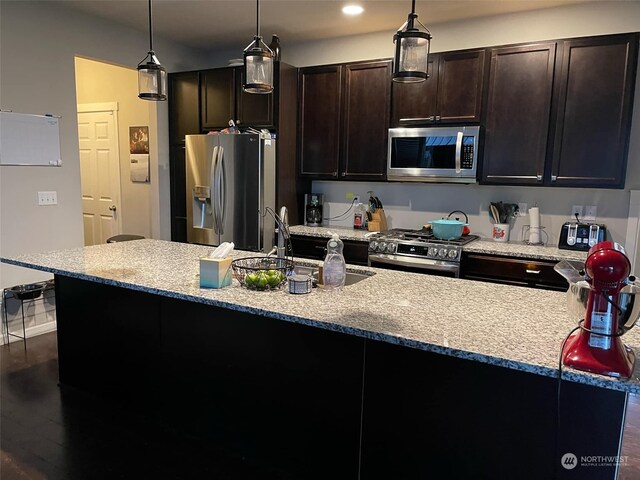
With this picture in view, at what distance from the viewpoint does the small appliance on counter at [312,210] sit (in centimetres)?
454

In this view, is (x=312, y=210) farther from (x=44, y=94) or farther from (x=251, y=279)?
(x=251, y=279)

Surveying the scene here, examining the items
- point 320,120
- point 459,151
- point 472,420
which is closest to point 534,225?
point 459,151

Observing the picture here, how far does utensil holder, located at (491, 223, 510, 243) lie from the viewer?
3.71 meters

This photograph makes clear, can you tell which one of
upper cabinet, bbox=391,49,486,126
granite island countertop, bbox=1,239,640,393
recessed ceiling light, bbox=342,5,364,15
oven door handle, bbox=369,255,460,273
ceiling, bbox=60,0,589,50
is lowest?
oven door handle, bbox=369,255,460,273

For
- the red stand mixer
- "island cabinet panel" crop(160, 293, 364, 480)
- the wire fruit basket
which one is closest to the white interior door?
"island cabinet panel" crop(160, 293, 364, 480)

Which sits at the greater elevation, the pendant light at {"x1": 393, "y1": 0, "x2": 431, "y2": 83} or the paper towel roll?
the pendant light at {"x1": 393, "y1": 0, "x2": 431, "y2": 83}

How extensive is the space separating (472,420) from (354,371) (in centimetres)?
45

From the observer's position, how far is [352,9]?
11.8 feet

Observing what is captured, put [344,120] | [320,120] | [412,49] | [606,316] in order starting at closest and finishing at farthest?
[606,316] → [412,49] → [344,120] → [320,120]

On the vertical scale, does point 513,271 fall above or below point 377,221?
below

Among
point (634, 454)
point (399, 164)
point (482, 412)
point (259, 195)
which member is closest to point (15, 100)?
point (259, 195)

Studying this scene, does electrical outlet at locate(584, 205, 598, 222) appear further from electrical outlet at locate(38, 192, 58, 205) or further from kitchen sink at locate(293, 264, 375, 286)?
electrical outlet at locate(38, 192, 58, 205)

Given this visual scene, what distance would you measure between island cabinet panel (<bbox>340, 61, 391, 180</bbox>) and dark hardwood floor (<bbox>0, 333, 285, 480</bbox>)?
8.59 ft

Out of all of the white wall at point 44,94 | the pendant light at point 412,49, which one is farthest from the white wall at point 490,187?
the pendant light at point 412,49
